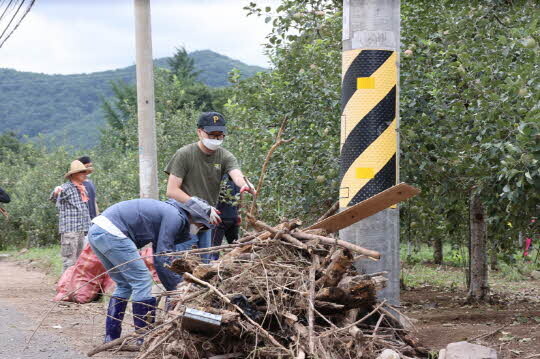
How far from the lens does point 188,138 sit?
16703mm

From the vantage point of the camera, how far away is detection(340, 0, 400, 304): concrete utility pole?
16.8 feet

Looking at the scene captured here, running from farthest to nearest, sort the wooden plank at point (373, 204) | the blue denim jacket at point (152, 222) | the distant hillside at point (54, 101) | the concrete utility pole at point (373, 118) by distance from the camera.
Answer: the distant hillside at point (54, 101), the blue denim jacket at point (152, 222), the concrete utility pole at point (373, 118), the wooden plank at point (373, 204)

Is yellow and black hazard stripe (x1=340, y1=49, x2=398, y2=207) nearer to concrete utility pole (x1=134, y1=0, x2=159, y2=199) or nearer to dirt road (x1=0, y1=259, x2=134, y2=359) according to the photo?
dirt road (x1=0, y1=259, x2=134, y2=359)

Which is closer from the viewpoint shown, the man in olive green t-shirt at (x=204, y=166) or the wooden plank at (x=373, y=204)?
the wooden plank at (x=373, y=204)

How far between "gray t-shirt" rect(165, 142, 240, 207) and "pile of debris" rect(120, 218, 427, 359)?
2.46 metres

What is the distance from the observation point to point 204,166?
7.75 meters

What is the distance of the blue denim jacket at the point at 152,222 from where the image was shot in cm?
622

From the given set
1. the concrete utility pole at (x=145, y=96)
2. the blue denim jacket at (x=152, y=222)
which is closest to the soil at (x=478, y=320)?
the blue denim jacket at (x=152, y=222)

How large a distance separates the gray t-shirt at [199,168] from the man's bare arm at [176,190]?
5cm

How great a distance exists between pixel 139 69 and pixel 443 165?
13.2ft

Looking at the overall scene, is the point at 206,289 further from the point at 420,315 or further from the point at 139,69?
the point at 139,69

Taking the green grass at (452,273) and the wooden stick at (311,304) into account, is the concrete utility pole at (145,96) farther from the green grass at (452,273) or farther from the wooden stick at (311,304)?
the wooden stick at (311,304)

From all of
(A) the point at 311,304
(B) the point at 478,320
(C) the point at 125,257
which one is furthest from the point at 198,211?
(B) the point at 478,320

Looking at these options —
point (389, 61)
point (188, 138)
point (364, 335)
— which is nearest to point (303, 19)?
point (389, 61)
